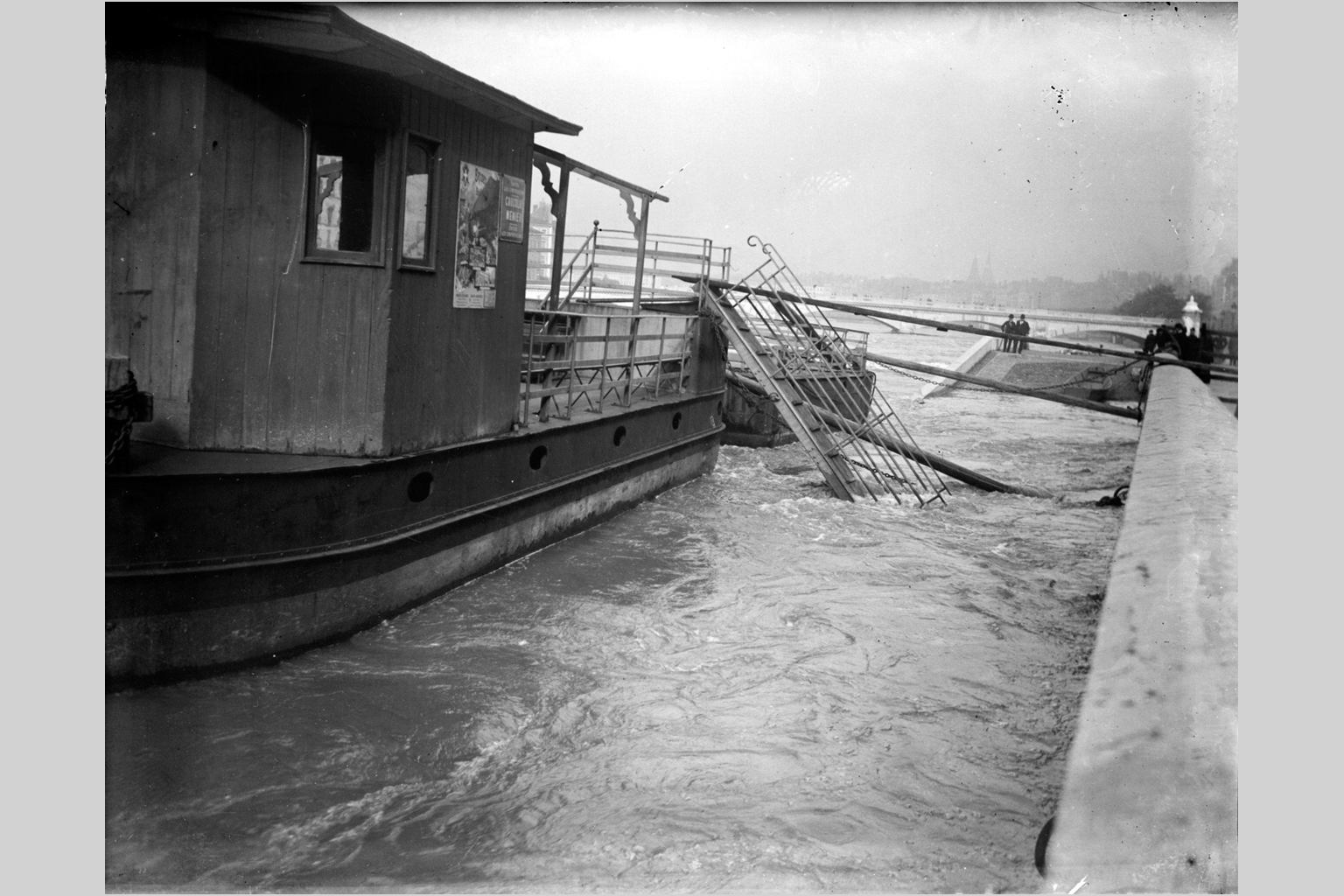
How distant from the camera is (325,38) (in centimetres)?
566

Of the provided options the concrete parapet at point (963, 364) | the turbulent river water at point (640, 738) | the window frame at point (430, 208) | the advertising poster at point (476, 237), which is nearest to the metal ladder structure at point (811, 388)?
the turbulent river water at point (640, 738)

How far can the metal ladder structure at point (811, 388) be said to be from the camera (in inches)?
499

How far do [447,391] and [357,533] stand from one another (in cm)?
129

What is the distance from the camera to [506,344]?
333 inches

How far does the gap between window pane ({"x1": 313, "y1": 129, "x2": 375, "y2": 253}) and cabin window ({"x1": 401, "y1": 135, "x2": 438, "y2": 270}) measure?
0.21 m

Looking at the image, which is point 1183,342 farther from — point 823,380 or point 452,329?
point 823,380

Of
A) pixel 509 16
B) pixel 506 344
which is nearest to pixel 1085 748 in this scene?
pixel 509 16

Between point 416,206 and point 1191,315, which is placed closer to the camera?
point 1191,315

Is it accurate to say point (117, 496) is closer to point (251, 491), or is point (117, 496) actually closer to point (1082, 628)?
point (251, 491)

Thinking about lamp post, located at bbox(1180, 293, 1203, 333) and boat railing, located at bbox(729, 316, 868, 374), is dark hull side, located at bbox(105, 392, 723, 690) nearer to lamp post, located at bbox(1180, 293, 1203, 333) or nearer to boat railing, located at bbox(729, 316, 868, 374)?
lamp post, located at bbox(1180, 293, 1203, 333)

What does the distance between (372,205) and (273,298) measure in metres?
0.82

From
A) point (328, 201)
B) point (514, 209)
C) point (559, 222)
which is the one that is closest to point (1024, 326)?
point (559, 222)

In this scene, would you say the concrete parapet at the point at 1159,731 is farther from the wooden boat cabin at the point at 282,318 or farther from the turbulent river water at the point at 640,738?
the wooden boat cabin at the point at 282,318

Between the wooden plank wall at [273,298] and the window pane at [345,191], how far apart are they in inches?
6.3
